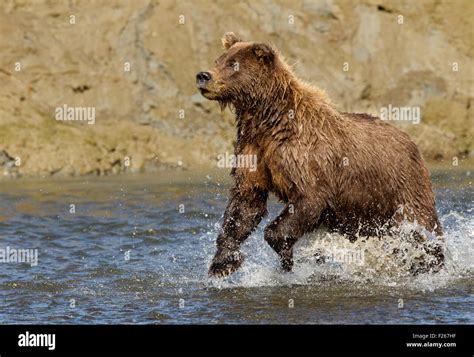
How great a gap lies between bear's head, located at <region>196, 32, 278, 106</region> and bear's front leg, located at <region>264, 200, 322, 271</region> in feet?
→ 3.62

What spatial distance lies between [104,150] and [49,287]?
11.6m

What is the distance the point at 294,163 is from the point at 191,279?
185 centimetres

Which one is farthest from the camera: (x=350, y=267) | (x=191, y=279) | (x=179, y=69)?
(x=179, y=69)

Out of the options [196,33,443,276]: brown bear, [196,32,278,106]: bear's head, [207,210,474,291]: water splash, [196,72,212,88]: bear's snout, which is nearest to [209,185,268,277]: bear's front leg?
[196,33,443,276]: brown bear

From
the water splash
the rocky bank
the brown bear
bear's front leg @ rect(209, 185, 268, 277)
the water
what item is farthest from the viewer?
the rocky bank

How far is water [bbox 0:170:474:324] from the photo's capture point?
8586 mm

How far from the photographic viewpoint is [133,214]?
15.2 m

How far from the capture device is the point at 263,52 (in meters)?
9.48

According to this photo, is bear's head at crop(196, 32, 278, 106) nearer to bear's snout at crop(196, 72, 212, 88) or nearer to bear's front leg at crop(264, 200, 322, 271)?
bear's snout at crop(196, 72, 212, 88)

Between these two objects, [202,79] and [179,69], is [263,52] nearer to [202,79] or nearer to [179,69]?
[202,79]

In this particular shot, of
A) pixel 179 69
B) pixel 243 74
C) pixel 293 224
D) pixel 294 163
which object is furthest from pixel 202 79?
pixel 179 69
